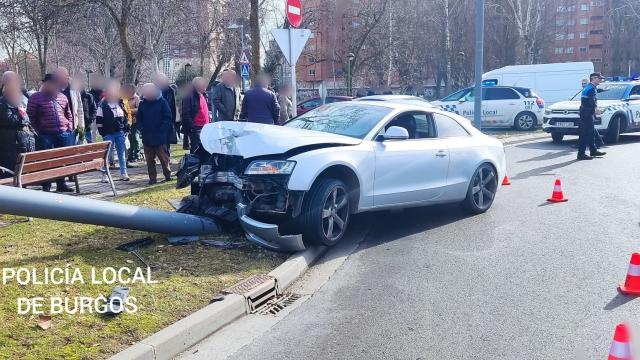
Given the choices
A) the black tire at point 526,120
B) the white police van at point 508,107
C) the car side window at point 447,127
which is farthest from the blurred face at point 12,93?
the black tire at point 526,120

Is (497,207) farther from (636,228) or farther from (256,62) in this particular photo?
(256,62)

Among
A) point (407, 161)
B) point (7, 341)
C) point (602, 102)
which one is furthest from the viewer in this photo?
point (602, 102)

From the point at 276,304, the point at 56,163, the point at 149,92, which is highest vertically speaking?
the point at 149,92

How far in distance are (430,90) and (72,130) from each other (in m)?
48.0

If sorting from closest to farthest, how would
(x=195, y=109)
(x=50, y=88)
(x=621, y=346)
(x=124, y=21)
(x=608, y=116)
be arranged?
(x=621, y=346) → (x=50, y=88) → (x=195, y=109) → (x=124, y=21) → (x=608, y=116)

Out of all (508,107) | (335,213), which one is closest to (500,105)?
(508,107)

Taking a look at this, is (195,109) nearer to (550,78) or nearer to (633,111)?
(633,111)

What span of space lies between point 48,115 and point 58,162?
164 centimetres

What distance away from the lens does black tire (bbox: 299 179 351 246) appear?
651 centimetres

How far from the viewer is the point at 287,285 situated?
579cm

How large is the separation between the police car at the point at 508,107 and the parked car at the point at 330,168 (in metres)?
14.2

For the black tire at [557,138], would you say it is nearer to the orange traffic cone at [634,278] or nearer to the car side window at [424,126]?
the car side window at [424,126]

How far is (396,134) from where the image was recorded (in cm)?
715

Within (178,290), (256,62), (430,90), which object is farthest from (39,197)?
(430,90)
